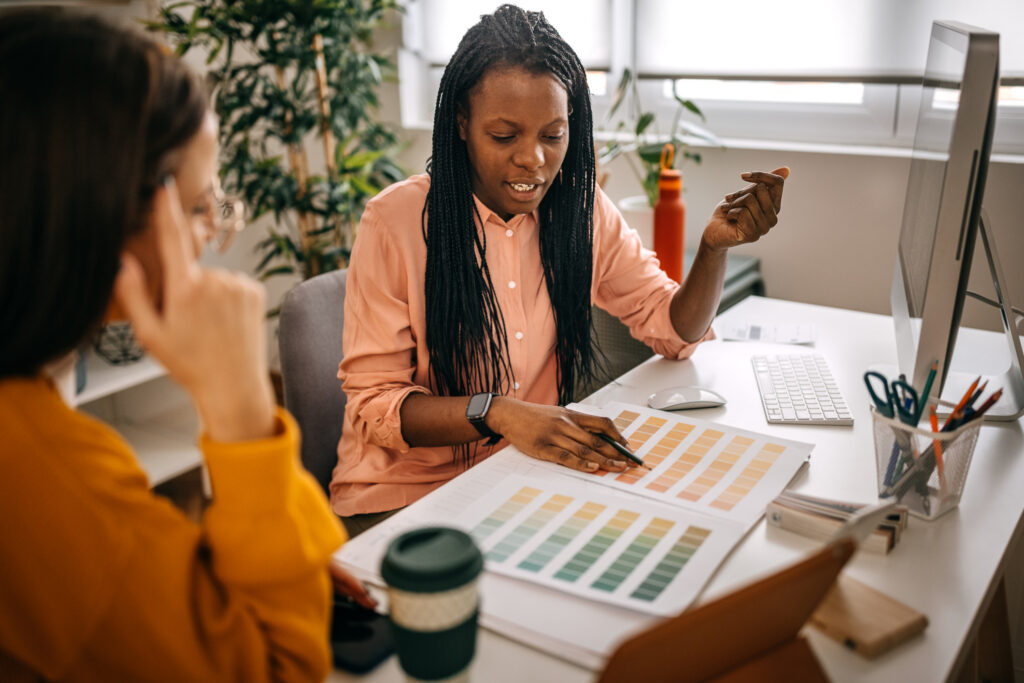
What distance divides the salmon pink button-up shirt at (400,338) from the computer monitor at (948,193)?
0.45 metres

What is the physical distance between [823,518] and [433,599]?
19.1 inches

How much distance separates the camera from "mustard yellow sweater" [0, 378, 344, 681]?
1.79 ft

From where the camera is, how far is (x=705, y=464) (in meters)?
1.02

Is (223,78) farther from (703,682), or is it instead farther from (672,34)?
(703,682)

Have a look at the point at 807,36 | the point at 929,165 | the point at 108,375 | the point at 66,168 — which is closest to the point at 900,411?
the point at 929,165

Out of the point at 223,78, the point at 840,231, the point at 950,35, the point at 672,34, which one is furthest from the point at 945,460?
the point at 223,78

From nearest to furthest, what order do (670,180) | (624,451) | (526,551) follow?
(526,551) < (624,451) < (670,180)

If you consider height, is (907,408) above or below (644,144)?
below

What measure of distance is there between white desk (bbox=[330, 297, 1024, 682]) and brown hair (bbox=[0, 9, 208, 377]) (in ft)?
1.27

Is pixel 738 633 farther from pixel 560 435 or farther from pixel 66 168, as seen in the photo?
pixel 66 168

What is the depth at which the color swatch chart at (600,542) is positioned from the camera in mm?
776

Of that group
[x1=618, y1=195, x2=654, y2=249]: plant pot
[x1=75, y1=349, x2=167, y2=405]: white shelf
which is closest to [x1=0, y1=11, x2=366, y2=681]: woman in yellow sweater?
[x1=618, y1=195, x2=654, y2=249]: plant pot

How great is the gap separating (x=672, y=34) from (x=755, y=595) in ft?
6.72

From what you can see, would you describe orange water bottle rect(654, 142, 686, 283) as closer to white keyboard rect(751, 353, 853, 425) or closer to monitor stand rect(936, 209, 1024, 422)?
white keyboard rect(751, 353, 853, 425)
